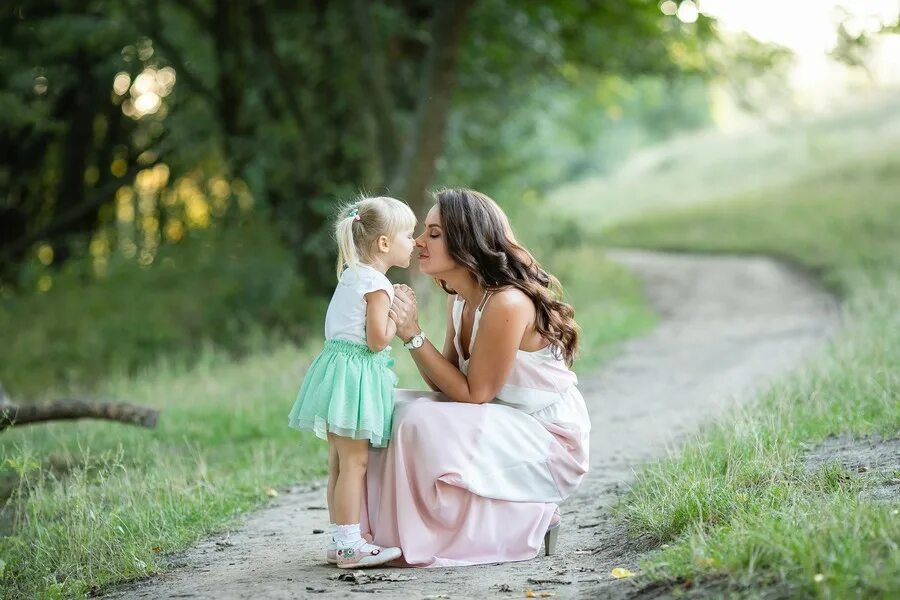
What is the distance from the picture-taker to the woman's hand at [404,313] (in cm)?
486

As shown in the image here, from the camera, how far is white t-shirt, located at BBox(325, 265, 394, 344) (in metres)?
4.79

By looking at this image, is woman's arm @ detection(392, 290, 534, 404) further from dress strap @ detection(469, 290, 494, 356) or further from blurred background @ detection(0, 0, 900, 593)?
blurred background @ detection(0, 0, 900, 593)

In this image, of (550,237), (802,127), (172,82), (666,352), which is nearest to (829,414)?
(666,352)

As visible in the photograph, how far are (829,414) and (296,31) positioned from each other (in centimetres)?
1062

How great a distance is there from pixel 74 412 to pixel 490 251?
320 cm

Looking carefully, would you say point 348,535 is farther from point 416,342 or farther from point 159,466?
point 159,466

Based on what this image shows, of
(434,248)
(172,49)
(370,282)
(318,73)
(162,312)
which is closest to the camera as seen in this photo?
(370,282)

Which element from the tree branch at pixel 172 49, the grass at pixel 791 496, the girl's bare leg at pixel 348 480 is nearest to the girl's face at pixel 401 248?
the girl's bare leg at pixel 348 480

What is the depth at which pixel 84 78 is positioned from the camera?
19.5 m

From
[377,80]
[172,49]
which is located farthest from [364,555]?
[172,49]

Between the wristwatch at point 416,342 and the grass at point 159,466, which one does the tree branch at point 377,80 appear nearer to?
the grass at point 159,466

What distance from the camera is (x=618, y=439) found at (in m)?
7.98

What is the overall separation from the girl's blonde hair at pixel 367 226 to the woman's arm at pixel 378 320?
0.17m

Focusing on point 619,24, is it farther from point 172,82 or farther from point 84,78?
point 84,78
